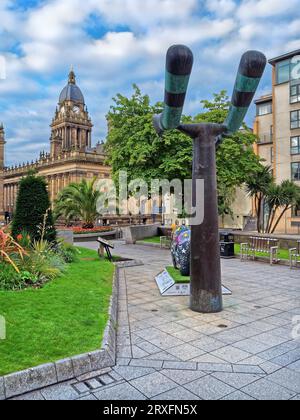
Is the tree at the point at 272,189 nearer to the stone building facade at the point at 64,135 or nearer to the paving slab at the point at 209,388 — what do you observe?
the paving slab at the point at 209,388

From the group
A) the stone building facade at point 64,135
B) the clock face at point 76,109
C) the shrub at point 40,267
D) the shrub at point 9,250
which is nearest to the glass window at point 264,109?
the shrub at point 40,267

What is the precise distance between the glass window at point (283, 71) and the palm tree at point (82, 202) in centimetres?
2671

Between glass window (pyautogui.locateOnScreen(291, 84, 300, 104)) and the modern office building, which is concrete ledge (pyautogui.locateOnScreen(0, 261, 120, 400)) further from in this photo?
glass window (pyautogui.locateOnScreen(291, 84, 300, 104))

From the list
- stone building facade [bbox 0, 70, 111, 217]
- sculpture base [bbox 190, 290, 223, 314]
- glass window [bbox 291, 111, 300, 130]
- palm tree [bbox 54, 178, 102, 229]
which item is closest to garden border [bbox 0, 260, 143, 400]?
sculpture base [bbox 190, 290, 223, 314]

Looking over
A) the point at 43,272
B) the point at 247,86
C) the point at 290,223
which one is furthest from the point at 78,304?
the point at 290,223

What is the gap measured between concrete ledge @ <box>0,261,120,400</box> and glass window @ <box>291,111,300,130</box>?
41.0 m

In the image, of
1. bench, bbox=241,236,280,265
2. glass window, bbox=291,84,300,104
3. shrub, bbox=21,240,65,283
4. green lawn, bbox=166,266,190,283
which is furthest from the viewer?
glass window, bbox=291,84,300,104

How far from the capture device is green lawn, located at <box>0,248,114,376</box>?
4957 mm

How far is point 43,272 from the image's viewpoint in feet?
30.8

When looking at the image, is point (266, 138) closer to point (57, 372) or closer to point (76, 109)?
point (57, 372)

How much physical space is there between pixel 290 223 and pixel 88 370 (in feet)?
125

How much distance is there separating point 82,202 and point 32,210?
15542mm

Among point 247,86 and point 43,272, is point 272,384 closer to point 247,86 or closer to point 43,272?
point 247,86

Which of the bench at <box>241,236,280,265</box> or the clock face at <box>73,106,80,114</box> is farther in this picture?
the clock face at <box>73,106,80,114</box>
